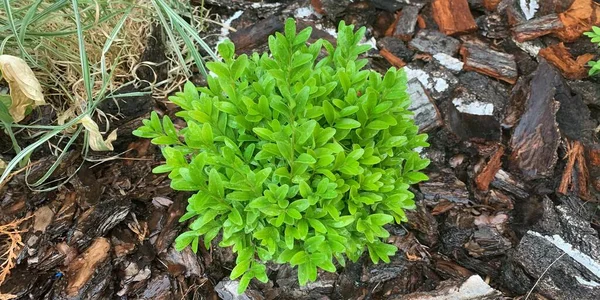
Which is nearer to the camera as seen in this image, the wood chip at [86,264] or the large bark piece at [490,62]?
the wood chip at [86,264]

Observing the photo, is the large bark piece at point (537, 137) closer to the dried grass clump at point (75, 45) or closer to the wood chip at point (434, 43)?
the wood chip at point (434, 43)

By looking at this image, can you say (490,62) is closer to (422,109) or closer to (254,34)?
(422,109)

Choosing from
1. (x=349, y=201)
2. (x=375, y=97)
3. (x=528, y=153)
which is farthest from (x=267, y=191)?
(x=528, y=153)

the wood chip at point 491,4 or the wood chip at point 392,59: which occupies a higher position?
the wood chip at point 491,4

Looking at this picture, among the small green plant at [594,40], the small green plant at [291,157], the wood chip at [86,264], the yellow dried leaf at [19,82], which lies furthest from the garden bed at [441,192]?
the small green plant at [291,157]

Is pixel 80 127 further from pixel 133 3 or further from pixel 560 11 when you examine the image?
pixel 560 11

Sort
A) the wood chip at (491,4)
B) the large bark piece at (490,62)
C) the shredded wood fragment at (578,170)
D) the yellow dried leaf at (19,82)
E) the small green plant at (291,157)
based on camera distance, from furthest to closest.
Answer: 1. the wood chip at (491,4)
2. the large bark piece at (490,62)
3. the shredded wood fragment at (578,170)
4. the yellow dried leaf at (19,82)
5. the small green plant at (291,157)

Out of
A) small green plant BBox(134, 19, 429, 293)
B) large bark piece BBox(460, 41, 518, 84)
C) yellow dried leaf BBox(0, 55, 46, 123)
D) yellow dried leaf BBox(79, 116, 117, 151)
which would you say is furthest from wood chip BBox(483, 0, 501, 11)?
yellow dried leaf BBox(0, 55, 46, 123)
